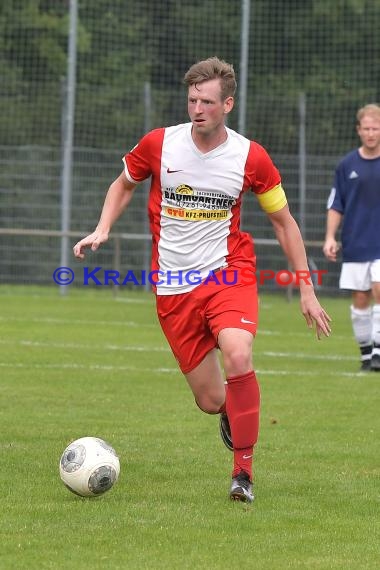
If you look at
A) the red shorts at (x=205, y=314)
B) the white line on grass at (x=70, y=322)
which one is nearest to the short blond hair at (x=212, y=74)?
the red shorts at (x=205, y=314)

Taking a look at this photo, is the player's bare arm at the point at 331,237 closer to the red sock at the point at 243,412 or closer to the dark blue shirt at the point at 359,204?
the dark blue shirt at the point at 359,204

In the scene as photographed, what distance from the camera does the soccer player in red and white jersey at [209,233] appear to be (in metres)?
6.16

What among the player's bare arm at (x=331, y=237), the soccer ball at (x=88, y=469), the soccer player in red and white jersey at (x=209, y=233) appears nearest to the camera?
the soccer ball at (x=88, y=469)

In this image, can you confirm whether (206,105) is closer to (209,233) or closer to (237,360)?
(209,233)

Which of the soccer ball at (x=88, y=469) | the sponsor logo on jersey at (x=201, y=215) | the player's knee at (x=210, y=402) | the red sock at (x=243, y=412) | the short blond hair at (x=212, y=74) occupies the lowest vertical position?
the soccer ball at (x=88, y=469)

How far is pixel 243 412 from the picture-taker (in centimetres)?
Answer: 609

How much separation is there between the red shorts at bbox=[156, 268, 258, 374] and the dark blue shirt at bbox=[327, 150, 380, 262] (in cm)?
508

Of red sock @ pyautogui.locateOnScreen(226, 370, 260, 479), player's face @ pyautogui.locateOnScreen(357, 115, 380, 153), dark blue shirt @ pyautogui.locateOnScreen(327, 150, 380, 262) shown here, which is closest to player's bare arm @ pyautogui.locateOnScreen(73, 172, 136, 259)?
red sock @ pyautogui.locateOnScreen(226, 370, 260, 479)

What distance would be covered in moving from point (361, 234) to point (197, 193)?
17.3 ft

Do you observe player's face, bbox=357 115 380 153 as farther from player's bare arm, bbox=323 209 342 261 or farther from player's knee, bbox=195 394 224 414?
player's knee, bbox=195 394 224 414

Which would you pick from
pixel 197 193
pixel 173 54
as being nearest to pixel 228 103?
pixel 197 193

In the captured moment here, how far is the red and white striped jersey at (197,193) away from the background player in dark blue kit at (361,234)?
194 inches

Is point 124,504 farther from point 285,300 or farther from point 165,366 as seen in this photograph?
point 285,300

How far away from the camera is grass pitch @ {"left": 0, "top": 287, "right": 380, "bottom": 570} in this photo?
196 inches
